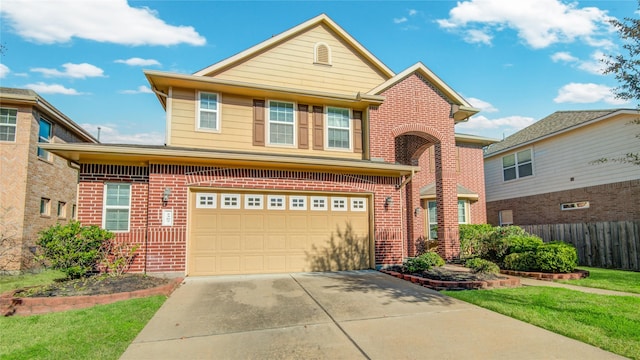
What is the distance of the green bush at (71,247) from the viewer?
7.63 meters

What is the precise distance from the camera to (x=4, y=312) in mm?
5910

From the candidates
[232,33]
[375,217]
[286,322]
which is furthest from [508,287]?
[232,33]

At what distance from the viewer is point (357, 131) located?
40.2ft

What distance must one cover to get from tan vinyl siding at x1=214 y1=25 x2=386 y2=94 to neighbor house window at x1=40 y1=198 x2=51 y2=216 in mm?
8810

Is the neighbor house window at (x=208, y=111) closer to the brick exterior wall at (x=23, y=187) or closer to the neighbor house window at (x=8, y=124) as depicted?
the brick exterior wall at (x=23, y=187)

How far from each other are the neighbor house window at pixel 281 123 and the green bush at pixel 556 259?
27.3 feet

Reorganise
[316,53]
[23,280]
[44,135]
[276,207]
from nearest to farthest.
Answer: [276,207] < [23,280] < [316,53] < [44,135]

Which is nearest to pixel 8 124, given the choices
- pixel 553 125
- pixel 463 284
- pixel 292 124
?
pixel 292 124

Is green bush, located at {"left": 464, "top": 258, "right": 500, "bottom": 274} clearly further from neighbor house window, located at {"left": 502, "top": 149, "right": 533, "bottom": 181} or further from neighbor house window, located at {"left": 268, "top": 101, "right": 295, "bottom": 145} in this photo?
neighbor house window, located at {"left": 502, "top": 149, "right": 533, "bottom": 181}

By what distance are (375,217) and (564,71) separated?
8.58 m

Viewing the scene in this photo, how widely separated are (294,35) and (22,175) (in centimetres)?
1092

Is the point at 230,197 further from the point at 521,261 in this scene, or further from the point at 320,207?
the point at 521,261

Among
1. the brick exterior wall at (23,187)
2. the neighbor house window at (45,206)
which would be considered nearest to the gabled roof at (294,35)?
the brick exterior wall at (23,187)

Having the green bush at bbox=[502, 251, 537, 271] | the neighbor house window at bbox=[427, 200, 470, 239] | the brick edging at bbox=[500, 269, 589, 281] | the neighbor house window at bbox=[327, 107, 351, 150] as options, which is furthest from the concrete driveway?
the neighbor house window at bbox=[427, 200, 470, 239]
